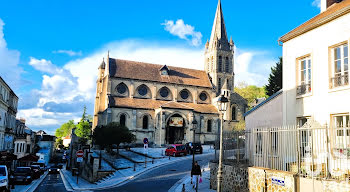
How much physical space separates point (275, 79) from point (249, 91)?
3146 cm

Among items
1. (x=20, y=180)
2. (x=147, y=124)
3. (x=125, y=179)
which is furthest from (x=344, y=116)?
(x=147, y=124)

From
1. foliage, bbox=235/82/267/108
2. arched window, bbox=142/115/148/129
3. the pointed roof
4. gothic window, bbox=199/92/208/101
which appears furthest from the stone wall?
foliage, bbox=235/82/267/108

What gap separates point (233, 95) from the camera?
5275 cm

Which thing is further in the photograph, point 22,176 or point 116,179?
point 22,176

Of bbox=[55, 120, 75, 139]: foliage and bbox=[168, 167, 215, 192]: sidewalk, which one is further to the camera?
bbox=[55, 120, 75, 139]: foliage

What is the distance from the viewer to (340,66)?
1037 centimetres

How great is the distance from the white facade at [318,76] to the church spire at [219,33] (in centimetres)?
4497

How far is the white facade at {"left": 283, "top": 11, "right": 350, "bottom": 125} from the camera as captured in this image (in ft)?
33.8

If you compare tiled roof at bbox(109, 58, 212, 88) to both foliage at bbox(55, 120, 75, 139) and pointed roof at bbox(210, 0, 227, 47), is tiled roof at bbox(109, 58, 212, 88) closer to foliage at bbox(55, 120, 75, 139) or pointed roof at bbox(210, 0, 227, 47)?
pointed roof at bbox(210, 0, 227, 47)

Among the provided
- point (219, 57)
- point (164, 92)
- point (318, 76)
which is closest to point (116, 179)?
point (318, 76)

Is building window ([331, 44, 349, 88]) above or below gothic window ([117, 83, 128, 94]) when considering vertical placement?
below

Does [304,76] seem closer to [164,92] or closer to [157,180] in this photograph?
[157,180]

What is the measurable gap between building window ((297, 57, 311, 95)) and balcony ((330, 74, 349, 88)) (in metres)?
1.13

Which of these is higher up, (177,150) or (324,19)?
(324,19)
